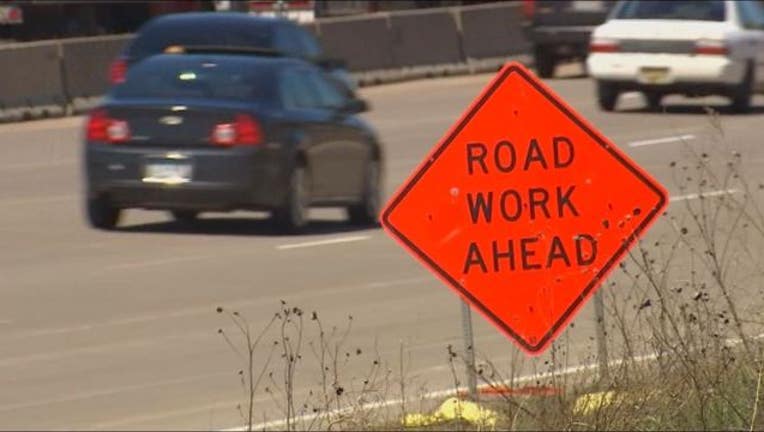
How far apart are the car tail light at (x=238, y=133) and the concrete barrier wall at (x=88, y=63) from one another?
13.4m

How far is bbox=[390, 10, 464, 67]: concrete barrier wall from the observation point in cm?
3681

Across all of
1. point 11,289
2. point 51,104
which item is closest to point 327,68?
point 51,104

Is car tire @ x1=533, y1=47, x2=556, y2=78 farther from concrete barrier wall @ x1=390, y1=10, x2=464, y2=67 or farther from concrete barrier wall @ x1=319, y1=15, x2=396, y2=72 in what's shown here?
concrete barrier wall @ x1=319, y1=15, x2=396, y2=72

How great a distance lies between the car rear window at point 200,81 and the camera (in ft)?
58.7

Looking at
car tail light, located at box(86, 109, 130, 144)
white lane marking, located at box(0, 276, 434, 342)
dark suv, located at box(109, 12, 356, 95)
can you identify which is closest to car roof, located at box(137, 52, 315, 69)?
car tail light, located at box(86, 109, 130, 144)

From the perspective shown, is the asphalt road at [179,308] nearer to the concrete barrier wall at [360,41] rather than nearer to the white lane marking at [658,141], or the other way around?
the white lane marking at [658,141]

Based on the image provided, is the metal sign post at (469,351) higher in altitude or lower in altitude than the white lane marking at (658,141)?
higher

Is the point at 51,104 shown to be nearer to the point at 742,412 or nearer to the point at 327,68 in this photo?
the point at 327,68

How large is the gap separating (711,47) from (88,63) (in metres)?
8.54

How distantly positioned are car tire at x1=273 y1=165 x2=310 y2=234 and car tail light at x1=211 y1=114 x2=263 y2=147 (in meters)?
0.49

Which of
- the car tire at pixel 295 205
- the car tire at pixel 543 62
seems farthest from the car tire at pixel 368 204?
the car tire at pixel 543 62

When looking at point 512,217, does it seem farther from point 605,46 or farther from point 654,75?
point 605,46

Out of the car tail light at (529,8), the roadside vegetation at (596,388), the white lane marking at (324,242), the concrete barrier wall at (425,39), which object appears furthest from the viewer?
the concrete barrier wall at (425,39)

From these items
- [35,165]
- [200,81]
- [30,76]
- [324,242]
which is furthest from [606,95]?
[324,242]
